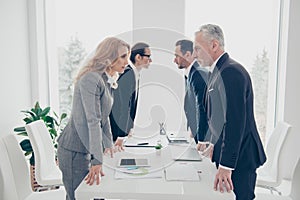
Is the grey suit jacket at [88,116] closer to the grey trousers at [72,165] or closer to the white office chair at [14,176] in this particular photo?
the grey trousers at [72,165]

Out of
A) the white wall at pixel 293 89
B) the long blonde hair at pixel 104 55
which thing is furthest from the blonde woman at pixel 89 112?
the white wall at pixel 293 89

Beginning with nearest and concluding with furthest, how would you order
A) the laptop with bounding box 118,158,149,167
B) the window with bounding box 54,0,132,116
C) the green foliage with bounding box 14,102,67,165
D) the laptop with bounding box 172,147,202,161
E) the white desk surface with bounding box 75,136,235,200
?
1. the white desk surface with bounding box 75,136,235,200
2. the laptop with bounding box 118,158,149,167
3. the laptop with bounding box 172,147,202,161
4. the green foliage with bounding box 14,102,67,165
5. the window with bounding box 54,0,132,116

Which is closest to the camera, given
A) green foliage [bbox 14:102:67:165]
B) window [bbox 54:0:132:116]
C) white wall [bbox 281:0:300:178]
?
green foliage [bbox 14:102:67:165]

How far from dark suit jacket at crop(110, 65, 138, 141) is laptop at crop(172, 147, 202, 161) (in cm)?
52

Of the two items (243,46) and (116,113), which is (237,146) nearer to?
(116,113)

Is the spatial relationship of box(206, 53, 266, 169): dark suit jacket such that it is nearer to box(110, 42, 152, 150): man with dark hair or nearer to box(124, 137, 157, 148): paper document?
box(124, 137, 157, 148): paper document

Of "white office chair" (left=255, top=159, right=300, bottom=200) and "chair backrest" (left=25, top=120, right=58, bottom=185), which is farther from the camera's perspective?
"chair backrest" (left=25, top=120, right=58, bottom=185)

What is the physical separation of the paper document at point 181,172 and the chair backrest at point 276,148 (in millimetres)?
986

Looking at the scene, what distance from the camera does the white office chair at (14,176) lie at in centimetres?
202

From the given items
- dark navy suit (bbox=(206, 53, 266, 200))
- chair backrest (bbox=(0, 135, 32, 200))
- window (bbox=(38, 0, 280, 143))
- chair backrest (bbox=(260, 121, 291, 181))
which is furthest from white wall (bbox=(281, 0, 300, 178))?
chair backrest (bbox=(0, 135, 32, 200))

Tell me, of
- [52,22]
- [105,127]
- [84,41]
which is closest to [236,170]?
[105,127]

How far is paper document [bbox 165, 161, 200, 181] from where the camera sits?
156cm

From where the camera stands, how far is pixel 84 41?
3.76 meters

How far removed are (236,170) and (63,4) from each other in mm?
2978
